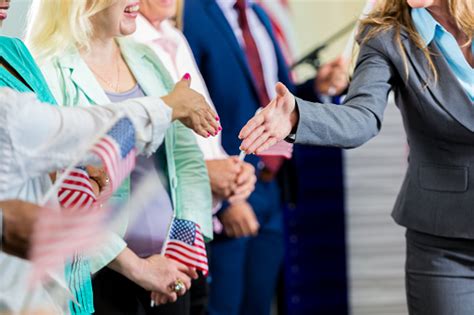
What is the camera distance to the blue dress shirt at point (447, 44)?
6.59 ft

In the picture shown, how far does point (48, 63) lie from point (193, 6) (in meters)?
1.11

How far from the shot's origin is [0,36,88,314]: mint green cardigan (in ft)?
5.33

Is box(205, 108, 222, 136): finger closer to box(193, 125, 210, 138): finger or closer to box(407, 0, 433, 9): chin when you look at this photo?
box(193, 125, 210, 138): finger

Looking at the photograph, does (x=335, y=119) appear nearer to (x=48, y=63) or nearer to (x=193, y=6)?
(x=48, y=63)

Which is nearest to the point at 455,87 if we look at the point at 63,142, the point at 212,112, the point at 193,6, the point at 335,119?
the point at 335,119

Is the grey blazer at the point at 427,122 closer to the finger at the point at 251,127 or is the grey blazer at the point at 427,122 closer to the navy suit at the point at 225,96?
the finger at the point at 251,127

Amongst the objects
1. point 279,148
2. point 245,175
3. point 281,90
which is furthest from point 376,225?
point 281,90

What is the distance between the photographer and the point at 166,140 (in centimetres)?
203

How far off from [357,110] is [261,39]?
52.3 inches

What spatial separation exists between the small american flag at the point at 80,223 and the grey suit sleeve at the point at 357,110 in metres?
0.40

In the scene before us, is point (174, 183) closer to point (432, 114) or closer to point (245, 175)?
point (245, 175)

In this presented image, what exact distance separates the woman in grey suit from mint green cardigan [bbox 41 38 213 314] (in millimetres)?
367

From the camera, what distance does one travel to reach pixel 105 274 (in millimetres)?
1991

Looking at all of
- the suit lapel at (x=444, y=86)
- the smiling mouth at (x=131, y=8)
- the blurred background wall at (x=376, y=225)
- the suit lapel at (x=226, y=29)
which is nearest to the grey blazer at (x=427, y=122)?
the suit lapel at (x=444, y=86)
